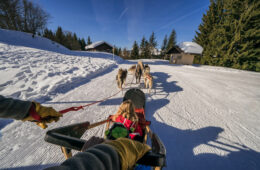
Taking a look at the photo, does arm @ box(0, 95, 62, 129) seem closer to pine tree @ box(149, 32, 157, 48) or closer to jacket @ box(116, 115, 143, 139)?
jacket @ box(116, 115, 143, 139)

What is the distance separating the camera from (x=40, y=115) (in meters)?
1.35

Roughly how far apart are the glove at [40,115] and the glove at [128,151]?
4.12 ft

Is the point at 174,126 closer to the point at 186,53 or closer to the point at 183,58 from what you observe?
the point at 186,53

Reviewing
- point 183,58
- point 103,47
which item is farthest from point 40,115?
point 103,47

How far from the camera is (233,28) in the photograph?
499 inches

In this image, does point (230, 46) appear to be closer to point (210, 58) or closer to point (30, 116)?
point (210, 58)

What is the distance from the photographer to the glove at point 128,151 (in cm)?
71

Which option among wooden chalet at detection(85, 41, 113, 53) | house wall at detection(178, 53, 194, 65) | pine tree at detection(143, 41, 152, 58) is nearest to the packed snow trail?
house wall at detection(178, 53, 194, 65)

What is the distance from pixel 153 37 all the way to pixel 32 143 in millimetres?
40761

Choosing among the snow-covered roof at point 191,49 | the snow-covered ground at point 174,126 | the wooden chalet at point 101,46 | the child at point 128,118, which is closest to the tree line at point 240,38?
the snow-covered roof at point 191,49

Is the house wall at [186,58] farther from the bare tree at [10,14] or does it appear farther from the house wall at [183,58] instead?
the bare tree at [10,14]

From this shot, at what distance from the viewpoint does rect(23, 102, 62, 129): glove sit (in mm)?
1275

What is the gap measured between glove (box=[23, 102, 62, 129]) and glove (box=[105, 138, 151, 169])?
126 cm

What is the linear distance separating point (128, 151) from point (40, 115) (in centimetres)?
146
